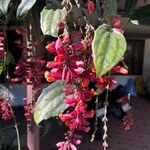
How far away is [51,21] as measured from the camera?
572 millimetres

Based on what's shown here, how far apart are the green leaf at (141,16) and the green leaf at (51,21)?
0.16 meters

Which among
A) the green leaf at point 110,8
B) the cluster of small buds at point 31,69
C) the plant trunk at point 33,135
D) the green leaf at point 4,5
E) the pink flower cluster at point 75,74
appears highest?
the green leaf at point 110,8

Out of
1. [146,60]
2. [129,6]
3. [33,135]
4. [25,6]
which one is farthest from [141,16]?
[146,60]

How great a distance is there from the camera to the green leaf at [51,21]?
0.56 meters

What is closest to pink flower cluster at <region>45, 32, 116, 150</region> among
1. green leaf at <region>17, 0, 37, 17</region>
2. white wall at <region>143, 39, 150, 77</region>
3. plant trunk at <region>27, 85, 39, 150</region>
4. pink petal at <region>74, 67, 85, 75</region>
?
pink petal at <region>74, 67, 85, 75</region>

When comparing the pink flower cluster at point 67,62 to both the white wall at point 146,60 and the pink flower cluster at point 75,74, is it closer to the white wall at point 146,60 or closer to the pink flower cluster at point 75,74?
the pink flower cluster at point 75,74

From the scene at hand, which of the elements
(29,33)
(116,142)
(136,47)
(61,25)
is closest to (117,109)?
(116,142)

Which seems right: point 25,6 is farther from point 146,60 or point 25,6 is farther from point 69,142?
point 146,60

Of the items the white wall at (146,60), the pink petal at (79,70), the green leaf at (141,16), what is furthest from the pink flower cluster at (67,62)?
the white wall at (146,60)

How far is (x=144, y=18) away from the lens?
2.27 ft

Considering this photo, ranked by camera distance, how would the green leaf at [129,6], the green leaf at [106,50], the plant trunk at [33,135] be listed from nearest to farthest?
the green leaf at [106,50], the green leaf at [129,6], the plant trunk at [33,135]

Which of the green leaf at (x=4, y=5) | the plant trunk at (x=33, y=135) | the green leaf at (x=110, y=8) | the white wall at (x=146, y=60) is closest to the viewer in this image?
the green leaf at (x=110, y=8)

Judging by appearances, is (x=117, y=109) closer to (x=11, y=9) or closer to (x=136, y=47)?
(x=136, y=47)

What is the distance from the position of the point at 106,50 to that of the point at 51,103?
158mm
